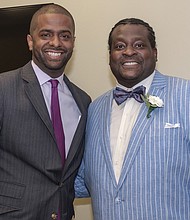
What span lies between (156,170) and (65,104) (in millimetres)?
655

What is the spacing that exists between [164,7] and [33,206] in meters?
1.57

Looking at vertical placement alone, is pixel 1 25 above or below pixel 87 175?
above

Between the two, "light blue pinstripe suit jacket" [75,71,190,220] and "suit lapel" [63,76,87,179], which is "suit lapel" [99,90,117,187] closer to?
"light blue pinstripe suit jacket" [75,71,190,220]

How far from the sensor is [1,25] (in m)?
3.04

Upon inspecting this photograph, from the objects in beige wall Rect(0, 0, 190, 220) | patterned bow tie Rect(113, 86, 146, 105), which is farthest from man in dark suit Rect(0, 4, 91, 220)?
beige wall Rect(0, 0, 190, 220)

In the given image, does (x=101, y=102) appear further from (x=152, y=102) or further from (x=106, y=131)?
(x=152, y=102)

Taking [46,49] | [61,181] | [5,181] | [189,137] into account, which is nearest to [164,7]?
[46,49]

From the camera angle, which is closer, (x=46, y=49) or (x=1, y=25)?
(x=46, y=49)

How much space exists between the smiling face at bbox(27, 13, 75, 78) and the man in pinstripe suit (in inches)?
10.5

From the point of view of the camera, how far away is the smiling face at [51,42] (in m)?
2.12

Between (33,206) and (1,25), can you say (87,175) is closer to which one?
(33,206)

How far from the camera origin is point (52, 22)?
2.13 meters

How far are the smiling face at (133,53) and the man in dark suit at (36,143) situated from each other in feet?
1.02

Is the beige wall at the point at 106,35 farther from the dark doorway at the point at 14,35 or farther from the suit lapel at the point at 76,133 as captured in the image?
the suit lapel at the point at 76,133
